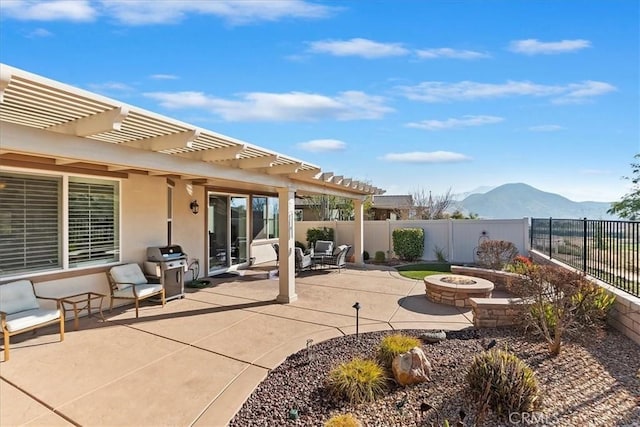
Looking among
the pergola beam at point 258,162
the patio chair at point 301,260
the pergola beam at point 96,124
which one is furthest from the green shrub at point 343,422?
the patio chair at point 301,260

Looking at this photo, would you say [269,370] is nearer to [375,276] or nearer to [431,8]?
[375,276]

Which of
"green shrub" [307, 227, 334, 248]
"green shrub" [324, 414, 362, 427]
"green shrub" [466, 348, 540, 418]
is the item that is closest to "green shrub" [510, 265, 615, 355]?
"green shrub" [466, 348, 540, 418]

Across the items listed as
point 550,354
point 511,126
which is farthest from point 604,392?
point 511,126

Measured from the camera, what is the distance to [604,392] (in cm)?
329

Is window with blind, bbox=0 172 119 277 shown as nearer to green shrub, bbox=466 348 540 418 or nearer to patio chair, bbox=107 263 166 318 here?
patio chair, bbox=107 263 166 318

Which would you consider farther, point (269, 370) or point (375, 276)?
point (375, 276)

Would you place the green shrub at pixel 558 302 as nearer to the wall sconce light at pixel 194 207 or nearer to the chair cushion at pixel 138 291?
the chair cushion at pixel 138 291

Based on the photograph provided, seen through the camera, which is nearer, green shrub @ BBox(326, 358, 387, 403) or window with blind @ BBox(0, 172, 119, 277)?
green shrub @ BBox(326, 358, 387, 403)

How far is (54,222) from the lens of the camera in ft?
20.1

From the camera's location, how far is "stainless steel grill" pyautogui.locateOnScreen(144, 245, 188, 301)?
7.35m

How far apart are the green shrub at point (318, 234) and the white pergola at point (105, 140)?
8385 millimetres

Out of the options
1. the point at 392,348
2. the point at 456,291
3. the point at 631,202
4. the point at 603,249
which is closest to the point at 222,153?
the point at 392,348

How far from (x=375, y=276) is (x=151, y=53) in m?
8.80

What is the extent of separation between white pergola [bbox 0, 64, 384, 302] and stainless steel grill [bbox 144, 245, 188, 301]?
6.30 ft
